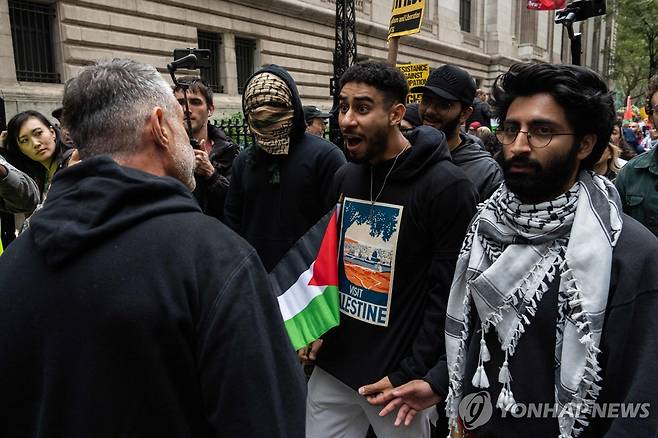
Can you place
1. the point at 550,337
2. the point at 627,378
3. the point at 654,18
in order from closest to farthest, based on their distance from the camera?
the point at 627,378
the point at 550,337
the point at 654,18

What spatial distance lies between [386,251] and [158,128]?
1.34m

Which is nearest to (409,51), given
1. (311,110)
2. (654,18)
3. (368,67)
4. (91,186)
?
(311,110)

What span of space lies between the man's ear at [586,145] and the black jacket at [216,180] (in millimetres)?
2570

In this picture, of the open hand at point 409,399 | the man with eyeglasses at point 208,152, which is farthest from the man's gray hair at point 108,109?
the man with eyeglasses at point 208,152

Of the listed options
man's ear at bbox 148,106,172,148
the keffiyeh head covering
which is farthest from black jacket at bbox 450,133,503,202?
man's ear at bbox 148,106,172,148

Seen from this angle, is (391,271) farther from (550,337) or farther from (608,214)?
(608,214)

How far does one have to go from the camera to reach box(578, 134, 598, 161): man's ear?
1852 millimetres

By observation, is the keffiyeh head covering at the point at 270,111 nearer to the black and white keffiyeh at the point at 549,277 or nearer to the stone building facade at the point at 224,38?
the black and white keffiyeh at the point at 549,277

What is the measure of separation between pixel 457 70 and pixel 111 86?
3.08 metres

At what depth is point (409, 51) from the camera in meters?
23.9

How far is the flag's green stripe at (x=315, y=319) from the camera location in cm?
257

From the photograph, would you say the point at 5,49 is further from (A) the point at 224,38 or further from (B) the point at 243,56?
(B) the point at 243,56

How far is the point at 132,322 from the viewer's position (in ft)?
4.00

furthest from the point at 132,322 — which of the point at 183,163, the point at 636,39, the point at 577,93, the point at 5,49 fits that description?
the point at 636,39
